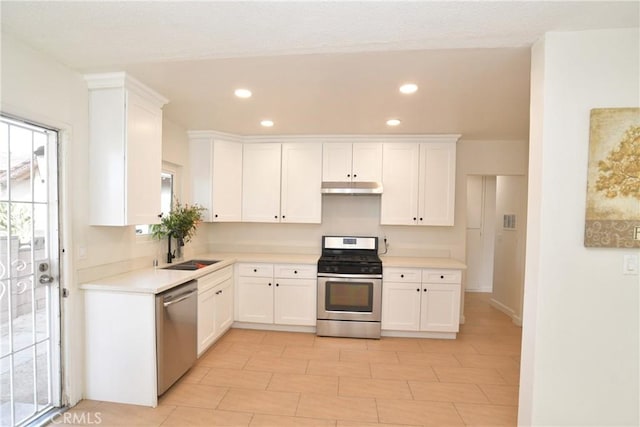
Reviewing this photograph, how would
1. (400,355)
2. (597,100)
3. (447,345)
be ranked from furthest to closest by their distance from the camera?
(447,345) < (400,355) < (597,100)

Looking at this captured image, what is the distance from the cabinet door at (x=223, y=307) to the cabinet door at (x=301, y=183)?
112cm

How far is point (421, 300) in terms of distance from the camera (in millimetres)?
3545

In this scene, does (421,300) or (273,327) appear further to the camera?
(273,327)

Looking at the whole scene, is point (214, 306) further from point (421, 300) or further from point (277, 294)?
point (421, 300)

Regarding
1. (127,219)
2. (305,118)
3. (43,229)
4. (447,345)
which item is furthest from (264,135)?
(447,345)

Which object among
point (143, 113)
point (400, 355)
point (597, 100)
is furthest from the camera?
point (400, 355)

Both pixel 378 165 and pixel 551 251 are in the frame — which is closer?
pixel 551 251

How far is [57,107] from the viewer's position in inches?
83.0

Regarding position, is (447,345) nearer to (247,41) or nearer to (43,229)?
(247,41)

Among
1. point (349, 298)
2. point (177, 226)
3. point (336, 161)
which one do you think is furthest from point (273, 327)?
point (336, 161)

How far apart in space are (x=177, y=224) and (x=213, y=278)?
0.75 metres

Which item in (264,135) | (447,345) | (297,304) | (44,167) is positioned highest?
(264,135)

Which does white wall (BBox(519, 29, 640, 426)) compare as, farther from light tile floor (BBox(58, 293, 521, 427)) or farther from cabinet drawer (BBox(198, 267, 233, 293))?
cabinet drawer (BBox(198, 267, 233, 293))

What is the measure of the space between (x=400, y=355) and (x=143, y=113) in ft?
10.9
